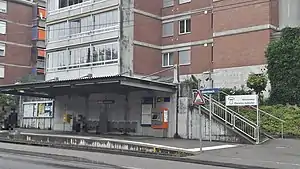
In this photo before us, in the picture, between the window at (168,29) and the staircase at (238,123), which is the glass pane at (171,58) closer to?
the window at (168,29)

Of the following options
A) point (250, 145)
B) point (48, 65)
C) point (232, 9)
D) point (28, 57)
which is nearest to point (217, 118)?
point (250, 145)

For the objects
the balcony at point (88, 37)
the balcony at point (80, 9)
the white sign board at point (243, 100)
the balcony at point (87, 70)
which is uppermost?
the balcony at point (80, 9)

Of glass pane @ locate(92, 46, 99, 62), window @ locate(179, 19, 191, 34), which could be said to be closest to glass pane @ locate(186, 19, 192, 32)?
window @ locate(179, 19, 191, 34)

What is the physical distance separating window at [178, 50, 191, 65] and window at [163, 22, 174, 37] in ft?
8.09

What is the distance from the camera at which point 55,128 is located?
35.9 metres

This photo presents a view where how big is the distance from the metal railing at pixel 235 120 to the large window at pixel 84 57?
16.0m

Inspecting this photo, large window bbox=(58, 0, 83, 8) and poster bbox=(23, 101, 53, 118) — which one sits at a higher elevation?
large window bbox=(58, 0, 83, 8)

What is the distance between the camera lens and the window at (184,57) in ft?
141

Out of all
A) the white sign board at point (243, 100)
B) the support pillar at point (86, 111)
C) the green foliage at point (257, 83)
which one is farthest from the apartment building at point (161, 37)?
the white sign board at point (243, 100)

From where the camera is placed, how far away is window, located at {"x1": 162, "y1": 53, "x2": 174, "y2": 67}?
43844 millimetres

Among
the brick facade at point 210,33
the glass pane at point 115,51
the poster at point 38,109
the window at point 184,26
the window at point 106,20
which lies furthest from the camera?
the window at point 184,26

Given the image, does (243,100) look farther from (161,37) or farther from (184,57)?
(161,37)

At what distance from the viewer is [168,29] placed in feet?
146

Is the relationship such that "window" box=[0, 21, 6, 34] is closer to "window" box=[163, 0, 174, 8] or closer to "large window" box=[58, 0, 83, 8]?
"large window" box=[58, 0, 83, 8]
